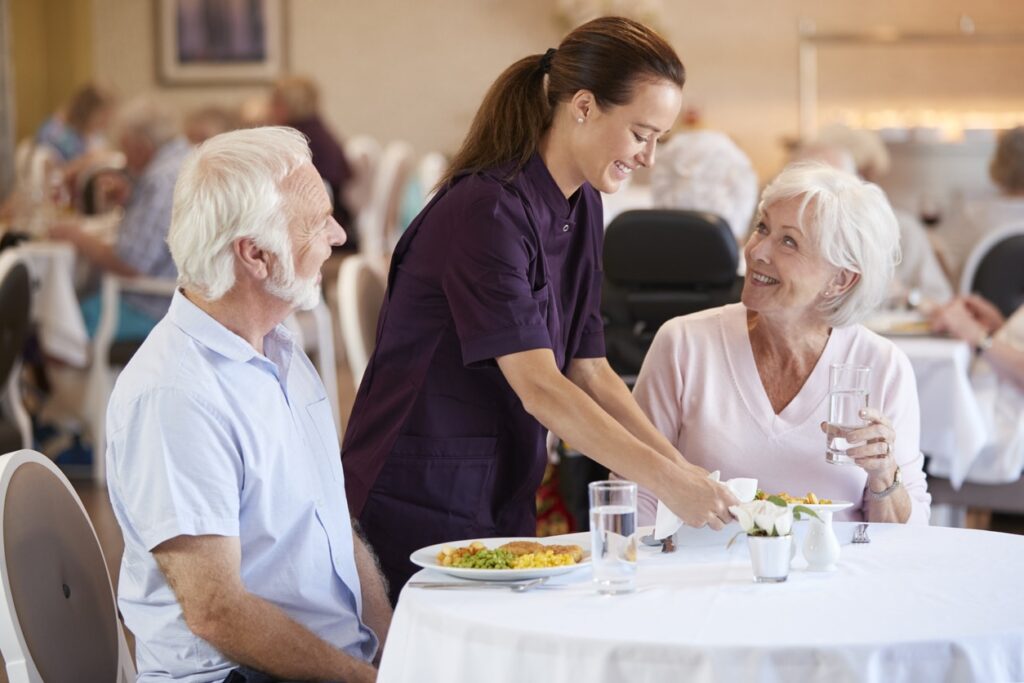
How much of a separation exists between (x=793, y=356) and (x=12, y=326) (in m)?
2.63

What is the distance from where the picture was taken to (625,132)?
206 centimetres

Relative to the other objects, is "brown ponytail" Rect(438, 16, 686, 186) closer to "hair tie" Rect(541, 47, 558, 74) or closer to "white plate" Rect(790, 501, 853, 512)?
"hair tie" Rect(541, 47, 558, 74)

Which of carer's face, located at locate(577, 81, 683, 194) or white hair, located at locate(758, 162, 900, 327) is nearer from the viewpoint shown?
carer's face, located at locate(577, 81, 683, 194)

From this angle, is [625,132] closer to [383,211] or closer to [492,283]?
[492,283]

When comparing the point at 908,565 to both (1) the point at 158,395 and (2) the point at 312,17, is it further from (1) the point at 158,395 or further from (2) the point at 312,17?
(2) the point at 312,17

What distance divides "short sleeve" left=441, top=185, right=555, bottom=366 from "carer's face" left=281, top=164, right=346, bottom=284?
224 millimetres

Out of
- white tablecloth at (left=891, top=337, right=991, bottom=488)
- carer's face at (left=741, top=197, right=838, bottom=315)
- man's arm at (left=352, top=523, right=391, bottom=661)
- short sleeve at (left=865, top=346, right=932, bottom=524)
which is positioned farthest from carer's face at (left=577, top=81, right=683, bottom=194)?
white tablecloth at (left=891, top=337, right=991, bottom=488)

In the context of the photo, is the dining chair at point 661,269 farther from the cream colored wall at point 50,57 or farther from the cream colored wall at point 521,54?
the cream colored wall at point 50,57

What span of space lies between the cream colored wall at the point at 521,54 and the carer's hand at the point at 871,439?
323 inches

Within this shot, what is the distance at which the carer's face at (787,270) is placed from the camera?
229 centimetres

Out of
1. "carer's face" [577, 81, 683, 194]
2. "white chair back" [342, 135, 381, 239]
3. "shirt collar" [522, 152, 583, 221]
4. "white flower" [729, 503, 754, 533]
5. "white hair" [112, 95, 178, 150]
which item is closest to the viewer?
"white flower" [729, 503, 754, 533]

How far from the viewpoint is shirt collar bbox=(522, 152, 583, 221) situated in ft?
7.08

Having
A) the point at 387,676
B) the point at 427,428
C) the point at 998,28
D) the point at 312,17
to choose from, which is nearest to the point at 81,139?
the point at 312,17

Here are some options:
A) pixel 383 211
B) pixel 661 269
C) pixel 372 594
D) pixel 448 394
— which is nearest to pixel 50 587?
pixel 372 594
